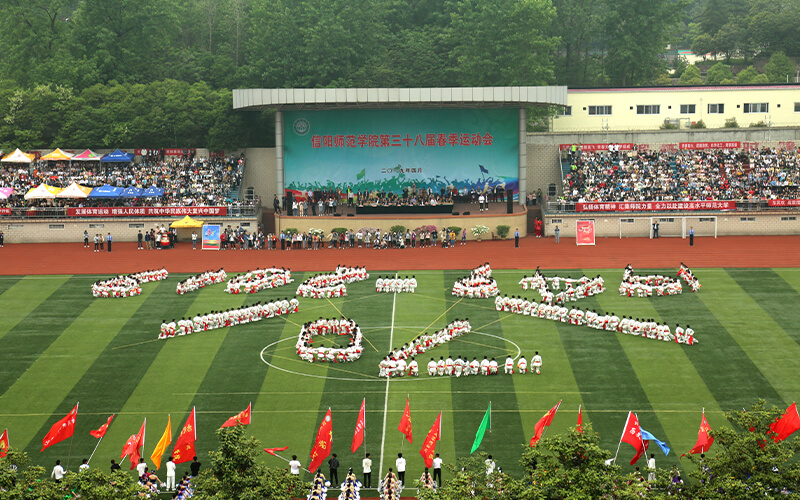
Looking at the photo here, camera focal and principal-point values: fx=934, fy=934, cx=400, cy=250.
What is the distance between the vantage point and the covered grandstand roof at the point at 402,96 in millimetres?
66125

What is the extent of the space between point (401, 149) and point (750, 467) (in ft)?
161

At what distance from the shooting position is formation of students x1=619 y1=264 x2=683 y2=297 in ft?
167

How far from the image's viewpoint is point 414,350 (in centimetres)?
4262

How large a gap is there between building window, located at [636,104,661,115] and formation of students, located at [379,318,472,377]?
3977cm

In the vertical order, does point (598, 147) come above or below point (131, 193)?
above

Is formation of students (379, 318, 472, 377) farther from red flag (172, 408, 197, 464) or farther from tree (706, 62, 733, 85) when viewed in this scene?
tree (706, 62, 733, 85)

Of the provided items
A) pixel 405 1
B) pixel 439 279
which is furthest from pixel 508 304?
pixel 405 1

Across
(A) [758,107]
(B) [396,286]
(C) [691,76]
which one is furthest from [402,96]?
(C) [691,76]

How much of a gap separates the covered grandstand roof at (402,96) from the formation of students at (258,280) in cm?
1593

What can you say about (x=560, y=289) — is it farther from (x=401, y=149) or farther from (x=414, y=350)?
(x=401, y=149)

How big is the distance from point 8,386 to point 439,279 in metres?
25.1

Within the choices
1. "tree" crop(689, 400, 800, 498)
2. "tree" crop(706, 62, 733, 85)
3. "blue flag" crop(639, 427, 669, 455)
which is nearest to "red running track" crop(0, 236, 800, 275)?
"blue flag" crop(639, 427, 669, 455)

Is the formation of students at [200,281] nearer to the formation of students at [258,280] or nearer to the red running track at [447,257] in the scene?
the formation of students at [258,280]

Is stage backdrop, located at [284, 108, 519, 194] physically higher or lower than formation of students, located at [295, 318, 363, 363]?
higher
